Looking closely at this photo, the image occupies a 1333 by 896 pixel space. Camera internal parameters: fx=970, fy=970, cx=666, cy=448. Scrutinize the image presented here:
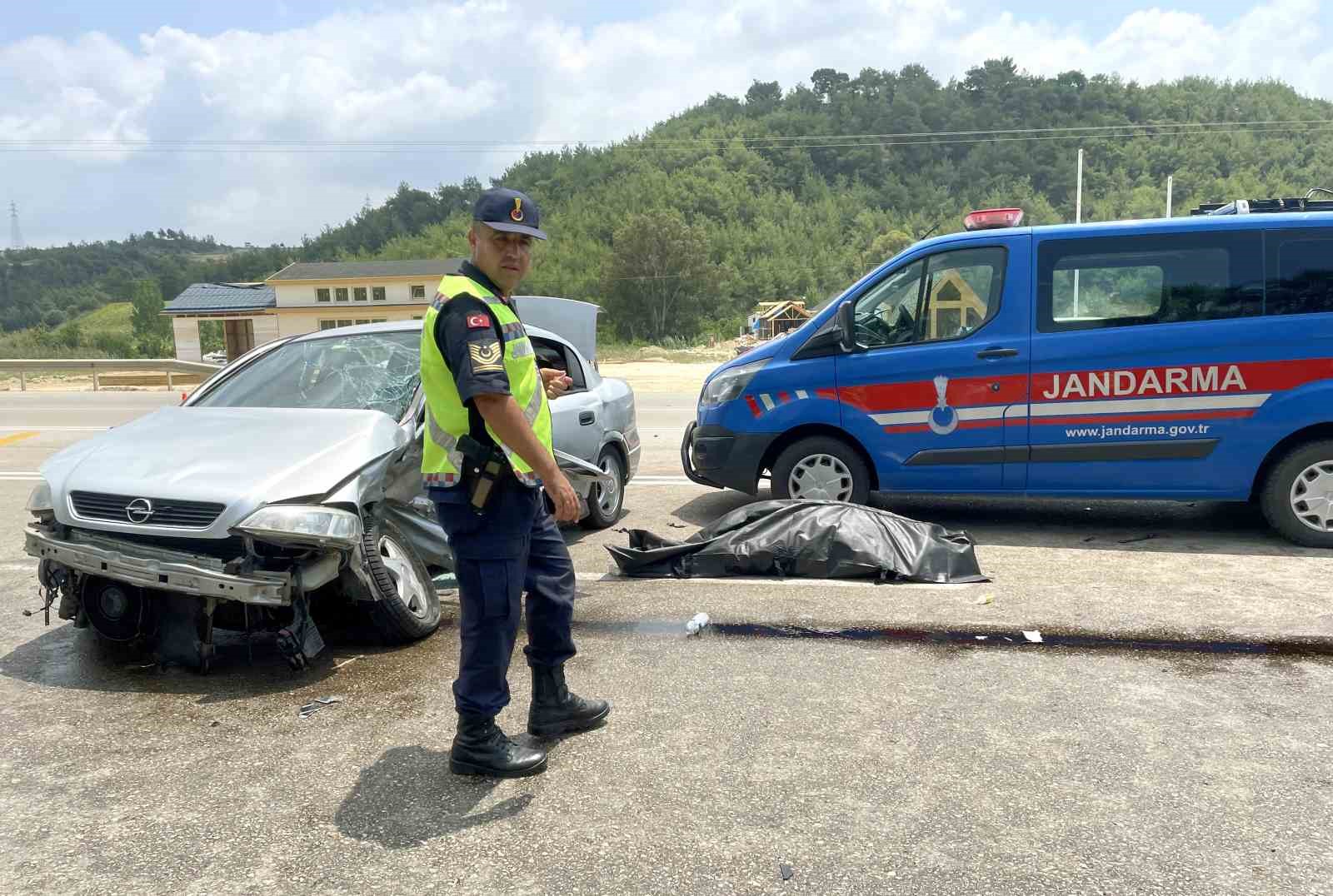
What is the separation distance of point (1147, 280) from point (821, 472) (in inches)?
96.5

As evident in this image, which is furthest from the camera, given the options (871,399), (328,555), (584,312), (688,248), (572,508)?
(688,248)

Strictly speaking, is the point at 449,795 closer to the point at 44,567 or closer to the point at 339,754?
the point at 339,754

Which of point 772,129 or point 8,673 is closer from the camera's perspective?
point 8,673

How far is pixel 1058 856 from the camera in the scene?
2.71 meters

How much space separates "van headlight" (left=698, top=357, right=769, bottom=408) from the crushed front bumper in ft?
12.6

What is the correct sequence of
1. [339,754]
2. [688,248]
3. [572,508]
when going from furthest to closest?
[688,248] < [339,754] < [572,508]

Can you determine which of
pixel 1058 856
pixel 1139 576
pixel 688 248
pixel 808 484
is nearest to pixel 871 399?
pixel 808 484

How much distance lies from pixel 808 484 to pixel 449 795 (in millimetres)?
4180

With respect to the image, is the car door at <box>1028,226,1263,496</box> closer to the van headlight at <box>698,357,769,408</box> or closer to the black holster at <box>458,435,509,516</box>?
the van headlight at <box>698,357,769,408</box>

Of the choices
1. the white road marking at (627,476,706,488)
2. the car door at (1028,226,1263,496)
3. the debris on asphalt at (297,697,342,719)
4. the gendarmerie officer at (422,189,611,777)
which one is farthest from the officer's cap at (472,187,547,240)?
the white road marking at (627,476,706,488)

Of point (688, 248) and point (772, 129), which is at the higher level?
point (772, 129)

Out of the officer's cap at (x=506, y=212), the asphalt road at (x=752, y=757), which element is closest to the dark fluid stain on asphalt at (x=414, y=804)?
the asphalt road at (x=752, y=757)

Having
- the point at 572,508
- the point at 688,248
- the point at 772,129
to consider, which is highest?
the point at 772,129

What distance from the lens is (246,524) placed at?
12.6 ft
